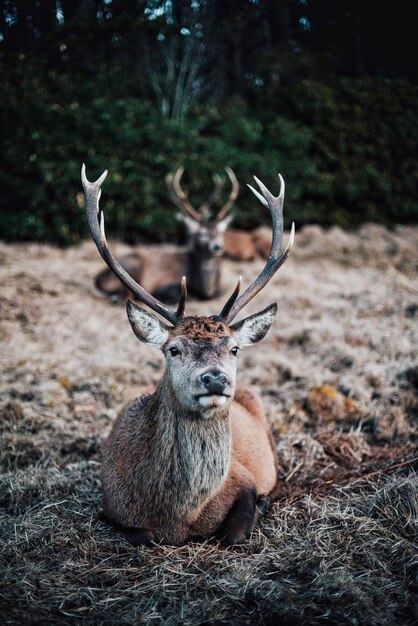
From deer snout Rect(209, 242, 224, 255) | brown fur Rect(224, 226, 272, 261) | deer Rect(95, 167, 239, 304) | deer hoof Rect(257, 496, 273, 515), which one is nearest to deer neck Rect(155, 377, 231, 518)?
deer hoof Rect(257, 496, 273, 515)

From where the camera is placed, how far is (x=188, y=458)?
3156 mm

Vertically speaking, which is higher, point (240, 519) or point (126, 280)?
point (126, 280)

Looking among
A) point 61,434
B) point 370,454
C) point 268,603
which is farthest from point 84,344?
point 268,603

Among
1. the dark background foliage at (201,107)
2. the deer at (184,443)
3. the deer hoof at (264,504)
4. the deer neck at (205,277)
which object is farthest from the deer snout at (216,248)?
the deer hoof at (264,504)

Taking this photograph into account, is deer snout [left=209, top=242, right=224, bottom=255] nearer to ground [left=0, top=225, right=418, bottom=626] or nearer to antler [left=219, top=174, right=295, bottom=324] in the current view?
ground [left=0, top=225, right=418, bottom=626]

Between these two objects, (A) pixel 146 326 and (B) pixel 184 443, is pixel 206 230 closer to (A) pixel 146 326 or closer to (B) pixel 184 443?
(A) pixel 146 326

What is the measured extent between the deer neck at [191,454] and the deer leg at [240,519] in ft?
0.77

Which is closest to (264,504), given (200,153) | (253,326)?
(253,326)

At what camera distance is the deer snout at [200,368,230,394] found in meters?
2.85

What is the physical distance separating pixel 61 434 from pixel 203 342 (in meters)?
2.04

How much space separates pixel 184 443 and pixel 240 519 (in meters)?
0.60

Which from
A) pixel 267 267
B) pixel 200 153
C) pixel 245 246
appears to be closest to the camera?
pixel 267 267

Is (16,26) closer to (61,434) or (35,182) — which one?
(35,182)

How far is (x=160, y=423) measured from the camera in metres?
3.28
